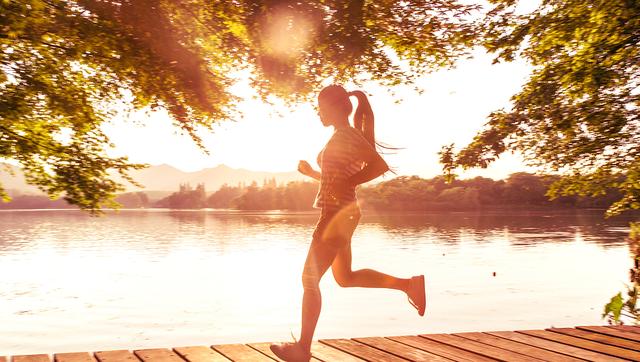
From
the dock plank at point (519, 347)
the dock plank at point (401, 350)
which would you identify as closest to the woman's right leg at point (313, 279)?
the dock plank at point (401, 350)

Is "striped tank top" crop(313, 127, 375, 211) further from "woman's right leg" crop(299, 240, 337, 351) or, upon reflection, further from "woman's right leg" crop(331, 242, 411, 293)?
"woman's right leg" crop(331, 242, 411, 293)

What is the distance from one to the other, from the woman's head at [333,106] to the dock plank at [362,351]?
6.46 feet

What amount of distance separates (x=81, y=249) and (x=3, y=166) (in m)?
50.7

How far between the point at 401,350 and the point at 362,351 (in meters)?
0.35

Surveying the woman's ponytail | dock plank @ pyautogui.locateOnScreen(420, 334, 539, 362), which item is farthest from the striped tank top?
dock plank @ pyautogui.locateOnScreen(420, 334, 539, 362)

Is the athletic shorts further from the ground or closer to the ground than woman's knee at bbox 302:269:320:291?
further from the ground

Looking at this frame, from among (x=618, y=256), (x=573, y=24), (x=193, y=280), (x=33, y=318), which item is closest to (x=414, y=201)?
(x=618, y=256)

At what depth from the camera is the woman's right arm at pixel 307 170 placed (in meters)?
5.11

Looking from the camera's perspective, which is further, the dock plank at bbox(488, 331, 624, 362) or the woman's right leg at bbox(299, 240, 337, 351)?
the dock plank at bbox(488, 331, 624, 362)

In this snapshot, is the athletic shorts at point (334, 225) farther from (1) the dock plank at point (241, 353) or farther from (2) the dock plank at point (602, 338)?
(2) the dock plank at point (602, 338)

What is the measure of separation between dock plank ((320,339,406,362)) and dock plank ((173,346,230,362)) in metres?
1.04

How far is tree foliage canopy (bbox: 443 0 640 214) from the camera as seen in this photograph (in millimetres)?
10992

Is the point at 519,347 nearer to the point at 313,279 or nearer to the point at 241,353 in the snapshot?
the point at 313,279

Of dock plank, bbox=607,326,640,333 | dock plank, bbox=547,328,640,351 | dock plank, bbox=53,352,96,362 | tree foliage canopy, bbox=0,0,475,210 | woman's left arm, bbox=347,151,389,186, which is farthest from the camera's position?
tree foliage canopy, bbox=0,0,475,210
